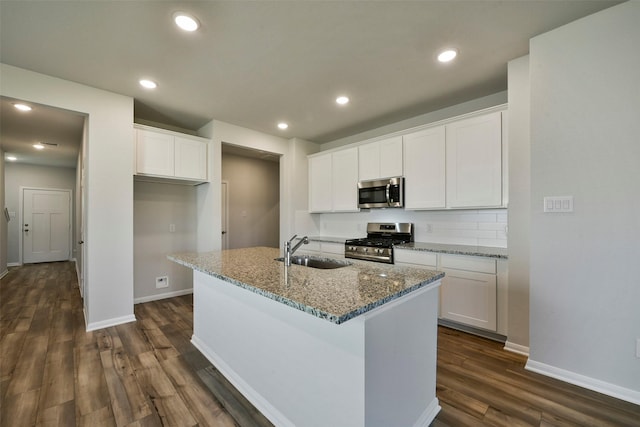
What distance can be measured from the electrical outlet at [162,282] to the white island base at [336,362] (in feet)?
8.12

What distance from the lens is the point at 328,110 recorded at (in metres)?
3.46

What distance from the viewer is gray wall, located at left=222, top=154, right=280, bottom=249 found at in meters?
5.23

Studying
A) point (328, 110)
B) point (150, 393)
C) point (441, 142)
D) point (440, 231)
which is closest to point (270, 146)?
point (328, 110)

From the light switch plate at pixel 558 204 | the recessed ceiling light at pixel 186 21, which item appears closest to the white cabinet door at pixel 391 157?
the light switch plate at pixel 558 204

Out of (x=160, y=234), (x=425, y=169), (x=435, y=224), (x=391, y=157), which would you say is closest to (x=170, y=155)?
(x=160, y=234)

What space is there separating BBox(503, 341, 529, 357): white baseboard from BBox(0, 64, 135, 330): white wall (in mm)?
3807

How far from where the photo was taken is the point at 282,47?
85.6 inches

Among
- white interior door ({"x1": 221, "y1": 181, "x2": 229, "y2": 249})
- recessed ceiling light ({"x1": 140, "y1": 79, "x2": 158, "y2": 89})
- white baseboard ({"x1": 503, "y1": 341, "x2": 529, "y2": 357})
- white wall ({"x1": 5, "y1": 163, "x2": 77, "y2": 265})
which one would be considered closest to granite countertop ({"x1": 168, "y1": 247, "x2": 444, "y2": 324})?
white baseboard ({"x1": 503, "y1": 341, "x2": 529, "y2": 357})

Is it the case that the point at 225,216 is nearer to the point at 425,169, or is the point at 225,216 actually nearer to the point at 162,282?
the point at 162,282

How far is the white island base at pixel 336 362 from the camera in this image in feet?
3.85

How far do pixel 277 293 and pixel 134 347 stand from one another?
2.14 metres

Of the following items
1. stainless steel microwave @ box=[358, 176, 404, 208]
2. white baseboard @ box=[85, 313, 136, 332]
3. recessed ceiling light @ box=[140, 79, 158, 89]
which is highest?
recessed ceiling light @ box=[140, 79, 158, 89]

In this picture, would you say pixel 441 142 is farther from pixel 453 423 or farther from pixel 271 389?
pixel 271 389

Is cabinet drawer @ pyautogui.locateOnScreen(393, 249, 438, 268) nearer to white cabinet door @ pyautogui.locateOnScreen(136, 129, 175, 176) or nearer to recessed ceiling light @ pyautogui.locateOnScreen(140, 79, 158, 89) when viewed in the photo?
white cabinet door @ pyautogui.locateOnScreen(136, 129, 175, 176)
